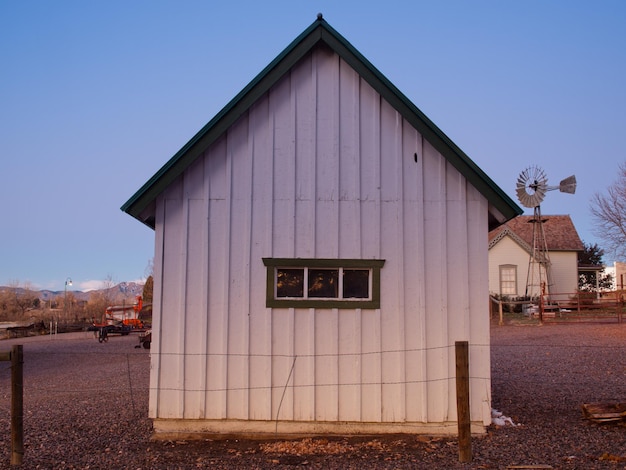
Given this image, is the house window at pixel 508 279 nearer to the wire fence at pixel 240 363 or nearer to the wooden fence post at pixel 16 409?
the wire fence at pixel 240 363

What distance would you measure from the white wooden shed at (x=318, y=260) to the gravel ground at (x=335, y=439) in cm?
58

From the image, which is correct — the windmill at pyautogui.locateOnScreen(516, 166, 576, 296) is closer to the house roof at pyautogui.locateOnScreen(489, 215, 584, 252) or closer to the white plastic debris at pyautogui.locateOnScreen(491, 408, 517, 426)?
the house roof at pyautogui.locateOnScreen(489, 215, 584, 252)

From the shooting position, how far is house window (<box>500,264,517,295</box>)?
4519 centimetres

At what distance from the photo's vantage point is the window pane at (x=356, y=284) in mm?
9820

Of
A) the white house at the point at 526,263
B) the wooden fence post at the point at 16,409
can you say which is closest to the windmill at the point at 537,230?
the white house at the point at 526,263

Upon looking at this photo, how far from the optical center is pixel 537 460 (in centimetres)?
819

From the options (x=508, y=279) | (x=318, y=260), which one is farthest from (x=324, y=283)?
(x=508, y=279)

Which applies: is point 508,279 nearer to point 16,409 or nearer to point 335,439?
point 335,439

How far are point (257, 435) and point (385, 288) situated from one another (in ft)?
9.11

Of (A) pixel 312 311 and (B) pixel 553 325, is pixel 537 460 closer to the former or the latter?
(A) pixel 312 311

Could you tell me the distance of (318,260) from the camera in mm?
9781

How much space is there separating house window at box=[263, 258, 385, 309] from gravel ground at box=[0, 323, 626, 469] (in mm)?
1923

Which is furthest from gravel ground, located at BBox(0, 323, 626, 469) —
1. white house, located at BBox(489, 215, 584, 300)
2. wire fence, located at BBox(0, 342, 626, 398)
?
white house, located at BBox(489, 215, 584, 300)

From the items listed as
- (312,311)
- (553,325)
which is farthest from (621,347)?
(312,311)
